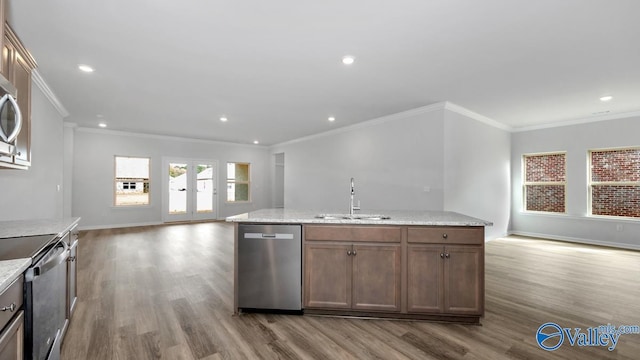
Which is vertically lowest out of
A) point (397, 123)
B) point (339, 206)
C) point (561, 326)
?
point (561, 326)

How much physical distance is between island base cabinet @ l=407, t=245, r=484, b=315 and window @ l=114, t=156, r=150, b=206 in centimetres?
805

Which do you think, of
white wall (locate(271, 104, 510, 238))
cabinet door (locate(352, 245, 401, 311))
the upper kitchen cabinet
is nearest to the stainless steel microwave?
the upper kitchen cabinet

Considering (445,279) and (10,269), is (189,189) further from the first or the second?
(445,279)

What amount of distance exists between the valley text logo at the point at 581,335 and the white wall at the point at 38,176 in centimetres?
541

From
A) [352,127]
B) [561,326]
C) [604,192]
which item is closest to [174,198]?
[352,127]

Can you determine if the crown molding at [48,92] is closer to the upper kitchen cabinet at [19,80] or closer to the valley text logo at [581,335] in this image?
the upper kitchen cabinet at [19,80]

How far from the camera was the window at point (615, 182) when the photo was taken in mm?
5574

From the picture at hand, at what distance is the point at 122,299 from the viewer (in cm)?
302

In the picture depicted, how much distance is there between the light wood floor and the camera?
2129 millimetres

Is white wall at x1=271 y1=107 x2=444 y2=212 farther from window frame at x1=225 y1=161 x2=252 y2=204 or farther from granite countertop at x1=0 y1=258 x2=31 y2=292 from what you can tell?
granite countertop at x1=0 y1=258 x2=31 y2=292

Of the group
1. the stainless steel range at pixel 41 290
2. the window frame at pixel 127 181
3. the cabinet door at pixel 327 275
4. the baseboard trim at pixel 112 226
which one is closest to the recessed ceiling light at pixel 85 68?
the stainless steel range at pixel 41 290

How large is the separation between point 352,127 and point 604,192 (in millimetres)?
5433

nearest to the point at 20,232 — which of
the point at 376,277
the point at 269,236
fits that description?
the point at 269,236

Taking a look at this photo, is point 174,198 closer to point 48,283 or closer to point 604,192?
point 48,283
